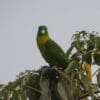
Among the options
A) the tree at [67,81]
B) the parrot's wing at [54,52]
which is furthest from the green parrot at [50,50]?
the tree at [67,81]

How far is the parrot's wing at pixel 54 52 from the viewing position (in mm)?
3571

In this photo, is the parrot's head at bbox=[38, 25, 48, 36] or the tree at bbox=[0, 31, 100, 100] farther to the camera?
the parrot's head at bbox=[38, 25, 48, 36]

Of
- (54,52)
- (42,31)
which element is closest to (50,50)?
(54,52)

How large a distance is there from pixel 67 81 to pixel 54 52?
3.67 feet

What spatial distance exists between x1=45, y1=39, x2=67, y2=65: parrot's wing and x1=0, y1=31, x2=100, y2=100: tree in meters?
0.53

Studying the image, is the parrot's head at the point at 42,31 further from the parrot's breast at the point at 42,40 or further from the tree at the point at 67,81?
the tree at the point at 67,81

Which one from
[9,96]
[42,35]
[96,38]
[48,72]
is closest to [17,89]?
[9,96]

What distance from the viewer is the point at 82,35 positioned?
2.88 m

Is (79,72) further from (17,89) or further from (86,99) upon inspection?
(17,89)

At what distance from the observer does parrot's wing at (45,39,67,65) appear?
3571 millimetres

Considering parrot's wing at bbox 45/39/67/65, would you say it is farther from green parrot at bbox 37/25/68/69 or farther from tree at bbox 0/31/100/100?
tree at bbox 0/31/100/100

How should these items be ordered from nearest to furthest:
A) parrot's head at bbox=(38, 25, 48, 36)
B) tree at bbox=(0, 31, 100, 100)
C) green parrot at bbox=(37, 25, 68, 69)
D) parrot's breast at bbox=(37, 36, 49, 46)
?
tree at bbox=(0, 31, 100, 100)
green parrot at bbox=(37, 25, 68, 69)
parrot's breast at bbox=(37, 36, 49, 46)
parrot's head at bbox=(38, 25, 48, 36)

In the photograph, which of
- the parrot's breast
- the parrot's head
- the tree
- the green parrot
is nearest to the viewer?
the tree

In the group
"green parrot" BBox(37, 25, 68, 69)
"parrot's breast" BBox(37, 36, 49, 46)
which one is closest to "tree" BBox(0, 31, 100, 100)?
"green parrot" BBox(37, 25, 68, 69)
